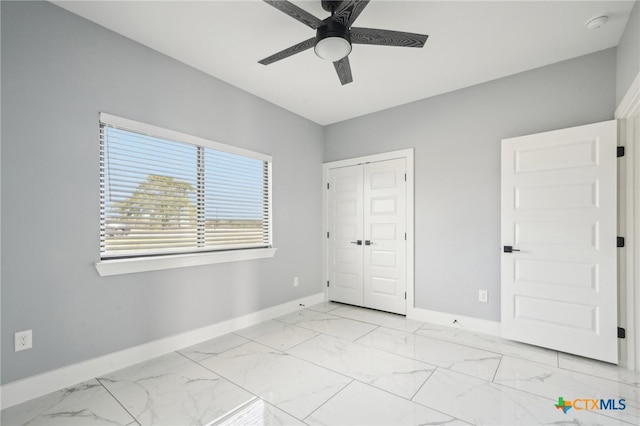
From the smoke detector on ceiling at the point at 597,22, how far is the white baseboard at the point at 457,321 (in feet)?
9.05

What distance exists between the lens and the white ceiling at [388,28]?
2152 millimetres

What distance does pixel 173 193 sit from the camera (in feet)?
9.24

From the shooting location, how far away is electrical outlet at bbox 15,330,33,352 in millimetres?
1962

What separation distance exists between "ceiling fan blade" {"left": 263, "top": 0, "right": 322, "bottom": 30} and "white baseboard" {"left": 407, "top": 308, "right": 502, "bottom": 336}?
10.7 ft

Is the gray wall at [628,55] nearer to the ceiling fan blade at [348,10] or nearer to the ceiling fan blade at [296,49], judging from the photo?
the ceiling fan blade at [348,10]

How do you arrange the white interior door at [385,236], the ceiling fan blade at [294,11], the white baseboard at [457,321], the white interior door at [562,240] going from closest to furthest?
the ceiling fan blade at [294,11]
the white interior door at [562,240]
the white baseboard at [457,321]
the white interior door at [385,236]

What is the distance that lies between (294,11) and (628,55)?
101 inches

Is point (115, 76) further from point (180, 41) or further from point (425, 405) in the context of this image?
point (425, 405)

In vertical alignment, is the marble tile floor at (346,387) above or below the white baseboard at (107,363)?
below

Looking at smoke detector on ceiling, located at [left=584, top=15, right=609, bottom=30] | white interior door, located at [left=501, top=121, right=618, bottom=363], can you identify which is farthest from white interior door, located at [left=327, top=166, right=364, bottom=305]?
smoke detector on ceiling, located at [left=584, top=15, right=609, bottom=30]

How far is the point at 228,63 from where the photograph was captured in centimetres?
290

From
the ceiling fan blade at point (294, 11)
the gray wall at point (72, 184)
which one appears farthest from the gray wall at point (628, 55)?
the gray wall at point (72, 184)

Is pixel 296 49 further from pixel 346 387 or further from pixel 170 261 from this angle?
pixel 346 387

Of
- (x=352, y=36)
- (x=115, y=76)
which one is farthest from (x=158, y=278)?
(x=352, y=36)
